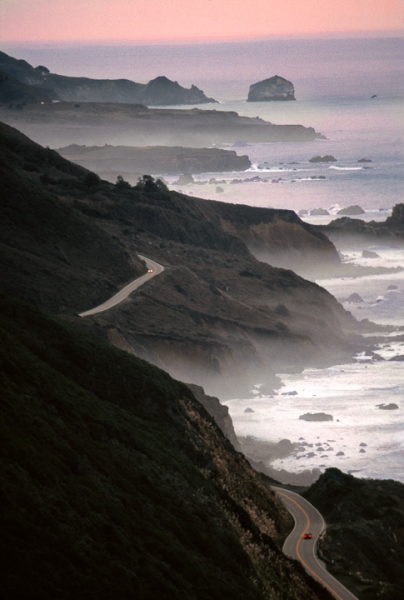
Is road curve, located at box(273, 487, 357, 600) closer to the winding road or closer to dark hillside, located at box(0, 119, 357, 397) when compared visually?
the winding road

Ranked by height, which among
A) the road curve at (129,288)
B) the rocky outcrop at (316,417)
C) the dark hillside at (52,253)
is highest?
the dark hillside at (52,253)

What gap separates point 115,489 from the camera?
90.8ft

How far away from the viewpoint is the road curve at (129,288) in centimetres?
5931

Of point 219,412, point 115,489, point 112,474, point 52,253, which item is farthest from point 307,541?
point 52,253

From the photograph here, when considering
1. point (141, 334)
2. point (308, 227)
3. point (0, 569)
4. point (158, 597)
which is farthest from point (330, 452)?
point (308, 227)

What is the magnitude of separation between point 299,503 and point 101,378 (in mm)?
8661

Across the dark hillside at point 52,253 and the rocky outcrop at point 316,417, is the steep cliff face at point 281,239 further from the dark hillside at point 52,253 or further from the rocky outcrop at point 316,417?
the rocky outcrop at point 316,417

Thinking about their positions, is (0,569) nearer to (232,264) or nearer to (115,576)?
(115,576)

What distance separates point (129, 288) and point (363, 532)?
3294 cm

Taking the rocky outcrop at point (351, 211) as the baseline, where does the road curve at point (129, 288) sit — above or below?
above

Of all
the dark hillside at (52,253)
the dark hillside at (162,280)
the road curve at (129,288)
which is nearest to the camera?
the dark hillside at (52,253)

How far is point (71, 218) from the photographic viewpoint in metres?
70.1

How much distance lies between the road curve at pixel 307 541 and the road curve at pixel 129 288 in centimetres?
2031

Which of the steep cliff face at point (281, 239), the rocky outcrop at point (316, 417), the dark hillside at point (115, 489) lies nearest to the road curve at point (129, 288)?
the rocky outcrop at point (316, 417)
